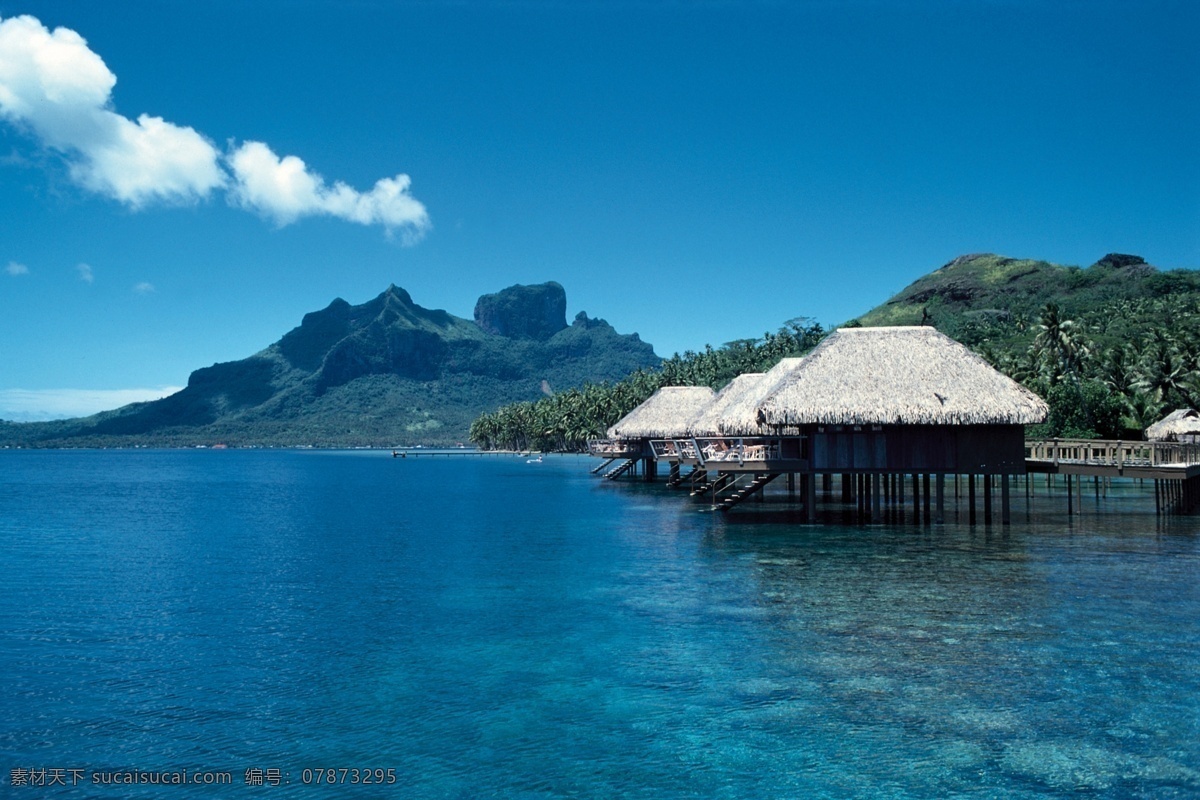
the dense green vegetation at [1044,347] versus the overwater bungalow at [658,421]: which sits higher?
the dense green vegetation at [1044,347]

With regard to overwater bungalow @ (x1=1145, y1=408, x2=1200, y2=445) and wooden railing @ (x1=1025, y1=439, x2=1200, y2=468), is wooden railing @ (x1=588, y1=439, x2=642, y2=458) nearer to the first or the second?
overwater bungalow @ (x1=1145, y1=408, x2=1200, y2=445)

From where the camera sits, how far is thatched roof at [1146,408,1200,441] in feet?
152

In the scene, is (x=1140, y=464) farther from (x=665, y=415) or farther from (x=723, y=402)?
(x=665, y=415)

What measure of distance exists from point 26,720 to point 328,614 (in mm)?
Answer: 7094

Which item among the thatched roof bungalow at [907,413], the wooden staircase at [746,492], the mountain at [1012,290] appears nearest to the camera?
the thatched roof bungalow at [907,413]

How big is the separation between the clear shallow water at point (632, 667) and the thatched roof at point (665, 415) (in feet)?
93.3

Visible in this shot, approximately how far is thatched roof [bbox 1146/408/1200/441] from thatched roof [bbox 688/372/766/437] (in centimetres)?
2123

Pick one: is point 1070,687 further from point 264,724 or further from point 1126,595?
point 264,724

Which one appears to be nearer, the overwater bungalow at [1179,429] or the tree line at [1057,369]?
the overwater bungalow at [1179,429]

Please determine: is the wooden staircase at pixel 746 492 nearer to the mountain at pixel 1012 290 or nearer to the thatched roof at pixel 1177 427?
the thatched roof at pixel 1177 427

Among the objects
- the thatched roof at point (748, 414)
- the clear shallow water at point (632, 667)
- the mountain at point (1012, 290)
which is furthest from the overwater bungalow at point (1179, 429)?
the mountain at point (1012, 290)

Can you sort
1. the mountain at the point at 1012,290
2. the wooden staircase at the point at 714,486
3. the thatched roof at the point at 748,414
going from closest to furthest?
the thatched roof at the point at 748,414 < the wooden staircase at the point at 714,486 < the mountain at the point at 1012,290

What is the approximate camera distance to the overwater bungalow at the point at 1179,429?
4631 centimetres

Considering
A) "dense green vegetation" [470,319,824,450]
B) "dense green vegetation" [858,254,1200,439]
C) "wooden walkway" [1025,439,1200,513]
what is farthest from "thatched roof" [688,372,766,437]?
"dense green vegetation" [470,319,824,450]
